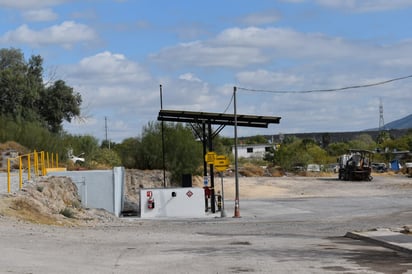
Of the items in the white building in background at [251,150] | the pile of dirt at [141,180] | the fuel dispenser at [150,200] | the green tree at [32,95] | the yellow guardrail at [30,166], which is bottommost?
the fuel dispenser at [150,200]

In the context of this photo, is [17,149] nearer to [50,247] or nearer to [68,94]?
[68,94]

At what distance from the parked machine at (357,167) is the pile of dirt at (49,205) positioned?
172 ft

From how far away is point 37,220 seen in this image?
86.3ft

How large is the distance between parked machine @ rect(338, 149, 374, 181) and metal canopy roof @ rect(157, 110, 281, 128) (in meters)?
41.7

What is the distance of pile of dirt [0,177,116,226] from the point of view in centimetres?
2655

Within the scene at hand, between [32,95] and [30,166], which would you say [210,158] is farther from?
[32,95]

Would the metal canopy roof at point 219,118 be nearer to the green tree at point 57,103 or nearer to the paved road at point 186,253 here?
the paved road at point 186,253

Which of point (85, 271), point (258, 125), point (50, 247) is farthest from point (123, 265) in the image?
point (258, 125)

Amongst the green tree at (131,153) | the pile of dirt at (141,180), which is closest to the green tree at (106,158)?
the green tree at (131,153)

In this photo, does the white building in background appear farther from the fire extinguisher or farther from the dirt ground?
the fire extinguisher

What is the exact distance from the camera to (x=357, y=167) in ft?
286

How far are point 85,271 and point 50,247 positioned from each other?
4201mm

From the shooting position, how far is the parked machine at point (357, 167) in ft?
284

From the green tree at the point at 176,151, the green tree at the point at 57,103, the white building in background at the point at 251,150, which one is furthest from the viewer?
the white building in background at the point at 251,150
